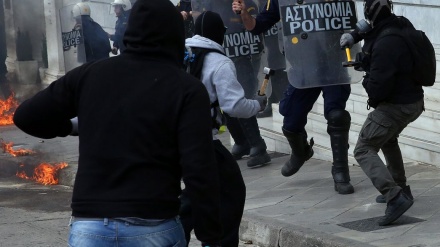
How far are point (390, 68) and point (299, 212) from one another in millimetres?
1454

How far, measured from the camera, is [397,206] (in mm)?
6523

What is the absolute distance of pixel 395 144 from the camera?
6.98m

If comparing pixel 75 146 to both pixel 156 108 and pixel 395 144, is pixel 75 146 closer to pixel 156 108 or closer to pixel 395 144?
pixel 395 144

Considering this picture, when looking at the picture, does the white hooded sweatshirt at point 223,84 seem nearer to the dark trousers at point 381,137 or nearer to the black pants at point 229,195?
the black pants at point 229,195

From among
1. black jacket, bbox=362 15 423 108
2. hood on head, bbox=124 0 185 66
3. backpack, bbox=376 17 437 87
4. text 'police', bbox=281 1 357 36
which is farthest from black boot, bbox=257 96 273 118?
hood on head, bbox=124 0 185 66

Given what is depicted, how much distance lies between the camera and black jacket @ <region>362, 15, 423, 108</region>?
6383mm

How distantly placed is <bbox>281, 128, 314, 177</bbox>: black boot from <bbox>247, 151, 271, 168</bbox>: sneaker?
45.3 inches

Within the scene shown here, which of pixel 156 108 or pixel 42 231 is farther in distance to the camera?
pixel 42 231

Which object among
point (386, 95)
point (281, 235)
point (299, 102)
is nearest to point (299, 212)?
point (281, 235)

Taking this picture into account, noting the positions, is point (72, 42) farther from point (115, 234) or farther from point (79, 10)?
point (115, 234)

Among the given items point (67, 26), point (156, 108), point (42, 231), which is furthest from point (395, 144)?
point (67, 26)

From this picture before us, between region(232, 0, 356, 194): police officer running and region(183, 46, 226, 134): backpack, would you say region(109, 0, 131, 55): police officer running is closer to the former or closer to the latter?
region(232, 0, 356, 194): police officer running

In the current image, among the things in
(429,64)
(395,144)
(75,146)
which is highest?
(429,64)

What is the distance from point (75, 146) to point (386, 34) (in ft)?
19.6
